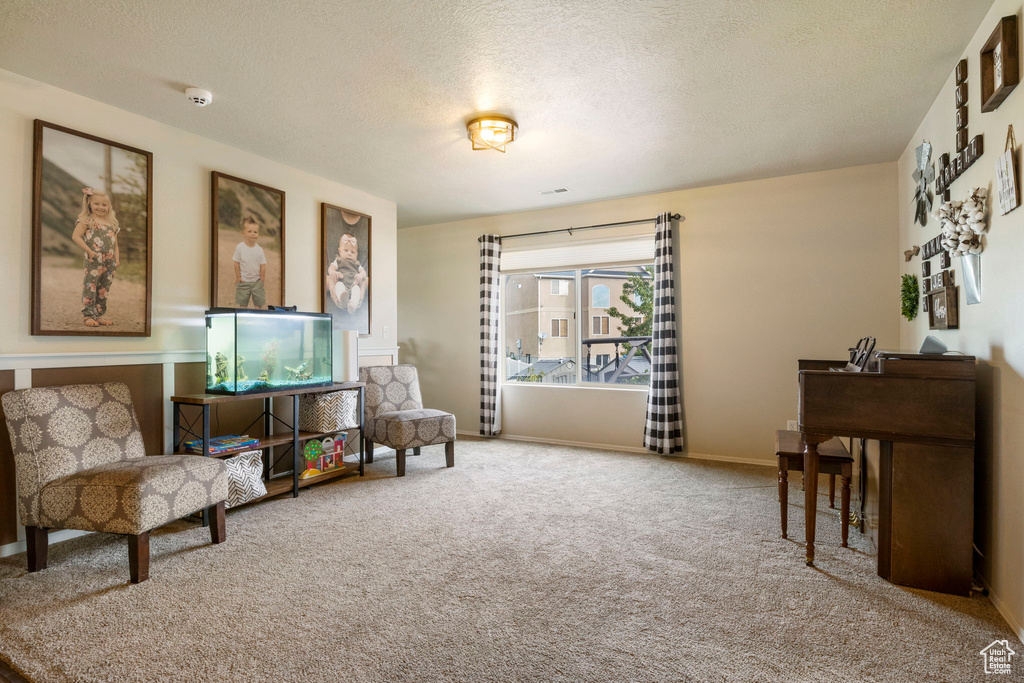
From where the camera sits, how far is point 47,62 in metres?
2.52

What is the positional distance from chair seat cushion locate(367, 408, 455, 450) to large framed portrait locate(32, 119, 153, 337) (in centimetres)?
168

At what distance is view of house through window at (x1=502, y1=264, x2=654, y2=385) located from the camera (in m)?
5.00

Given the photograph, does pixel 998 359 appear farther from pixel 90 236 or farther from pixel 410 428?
pixel 90 236

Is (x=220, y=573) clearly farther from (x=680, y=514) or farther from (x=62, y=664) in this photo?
(x=680, y=514)

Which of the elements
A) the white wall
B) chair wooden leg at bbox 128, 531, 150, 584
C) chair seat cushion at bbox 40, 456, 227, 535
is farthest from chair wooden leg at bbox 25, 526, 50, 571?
the white wall

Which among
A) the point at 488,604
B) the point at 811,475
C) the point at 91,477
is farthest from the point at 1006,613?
the point at 91,477

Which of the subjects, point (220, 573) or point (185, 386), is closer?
point (220, 573)

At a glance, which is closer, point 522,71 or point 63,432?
point 63,432

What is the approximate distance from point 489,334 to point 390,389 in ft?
4.31

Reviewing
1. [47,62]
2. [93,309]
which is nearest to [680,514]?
[93,309]

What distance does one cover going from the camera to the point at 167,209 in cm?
322

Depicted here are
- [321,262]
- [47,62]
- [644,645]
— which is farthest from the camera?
[321,262]

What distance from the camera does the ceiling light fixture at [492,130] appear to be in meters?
3.11

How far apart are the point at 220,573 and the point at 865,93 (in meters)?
4.02
